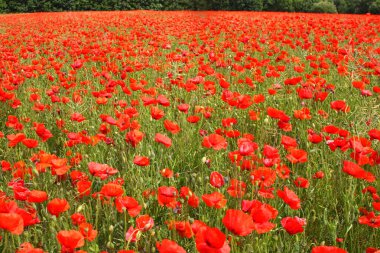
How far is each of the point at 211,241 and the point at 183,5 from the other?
26.5 m

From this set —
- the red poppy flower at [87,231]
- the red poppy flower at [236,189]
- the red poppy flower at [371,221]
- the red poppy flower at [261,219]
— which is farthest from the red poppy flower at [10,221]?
the red poppy flower at [371,221]

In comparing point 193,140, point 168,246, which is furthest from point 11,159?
point 168,246

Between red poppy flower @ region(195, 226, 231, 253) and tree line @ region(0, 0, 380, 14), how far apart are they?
970 inches

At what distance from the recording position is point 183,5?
26.3 m

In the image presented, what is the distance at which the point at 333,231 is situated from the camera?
5.39 feet

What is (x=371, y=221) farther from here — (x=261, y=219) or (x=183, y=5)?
(x=183, y=5)

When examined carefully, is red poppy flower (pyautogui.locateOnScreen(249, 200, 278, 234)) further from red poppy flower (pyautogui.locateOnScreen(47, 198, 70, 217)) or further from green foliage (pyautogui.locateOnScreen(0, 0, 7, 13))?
green foliage (pyautogui.locateOnScreen(0, 0, 7, 13))

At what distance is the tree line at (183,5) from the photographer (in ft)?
77.9

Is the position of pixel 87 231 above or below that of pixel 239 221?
below

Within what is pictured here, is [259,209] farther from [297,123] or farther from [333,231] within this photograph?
[297,123]

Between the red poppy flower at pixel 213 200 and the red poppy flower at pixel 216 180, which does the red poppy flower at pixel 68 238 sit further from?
the red poppy flower at pixel 216 180

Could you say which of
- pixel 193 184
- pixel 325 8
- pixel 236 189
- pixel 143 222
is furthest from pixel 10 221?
pixel 325 8

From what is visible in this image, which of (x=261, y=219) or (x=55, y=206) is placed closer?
(x=261, y=219)

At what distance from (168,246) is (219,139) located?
999mm
